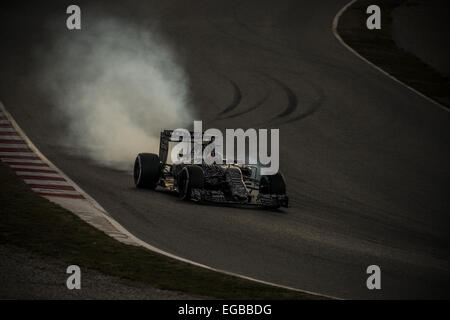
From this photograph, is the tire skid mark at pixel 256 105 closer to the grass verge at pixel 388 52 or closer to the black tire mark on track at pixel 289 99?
the black tire mark on track at pixel 289 99

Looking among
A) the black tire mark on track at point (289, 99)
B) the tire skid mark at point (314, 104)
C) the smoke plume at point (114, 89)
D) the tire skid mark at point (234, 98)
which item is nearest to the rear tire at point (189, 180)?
the smoke plume at point (114, 89)

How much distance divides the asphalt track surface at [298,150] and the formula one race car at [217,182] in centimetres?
30

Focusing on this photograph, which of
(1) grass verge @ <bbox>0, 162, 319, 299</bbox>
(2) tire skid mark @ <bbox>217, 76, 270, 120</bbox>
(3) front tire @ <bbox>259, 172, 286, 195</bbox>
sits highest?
(2) tire skid mark @ <bbox>217, 76, 270, 120</bbox>

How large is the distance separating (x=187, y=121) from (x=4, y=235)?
12.4 m

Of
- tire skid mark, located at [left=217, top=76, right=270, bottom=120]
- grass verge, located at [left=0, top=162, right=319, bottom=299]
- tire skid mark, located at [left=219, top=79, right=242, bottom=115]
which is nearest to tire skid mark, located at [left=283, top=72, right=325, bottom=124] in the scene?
tire skid mark, located at [left=217, top=76, right=270, bottom=120]

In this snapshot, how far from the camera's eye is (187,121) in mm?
22516

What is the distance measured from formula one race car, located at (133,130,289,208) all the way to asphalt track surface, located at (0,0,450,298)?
299 mm

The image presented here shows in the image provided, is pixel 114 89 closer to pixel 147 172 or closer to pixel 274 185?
pixel 147 172

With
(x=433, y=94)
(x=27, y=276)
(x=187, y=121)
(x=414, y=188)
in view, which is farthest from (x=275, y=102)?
(x=27, y=276)

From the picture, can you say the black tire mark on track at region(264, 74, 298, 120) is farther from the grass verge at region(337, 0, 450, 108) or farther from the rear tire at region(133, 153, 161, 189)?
the rear tire at region(133, 153, 161, 189)

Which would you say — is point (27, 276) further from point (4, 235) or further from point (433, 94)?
point (433, 94)

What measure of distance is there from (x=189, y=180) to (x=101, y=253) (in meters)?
4.29

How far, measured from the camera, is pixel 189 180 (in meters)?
14.2

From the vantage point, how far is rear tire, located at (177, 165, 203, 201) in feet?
46.5
